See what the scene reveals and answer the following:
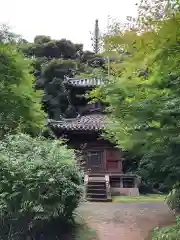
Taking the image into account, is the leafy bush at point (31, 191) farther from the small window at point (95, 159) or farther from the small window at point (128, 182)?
the small window at point (95, 159)

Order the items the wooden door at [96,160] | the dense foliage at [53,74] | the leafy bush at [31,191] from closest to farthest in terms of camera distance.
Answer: the leafy bush at [31,191] < the wooden door at [96,160] < the dense foliage at [53,74]

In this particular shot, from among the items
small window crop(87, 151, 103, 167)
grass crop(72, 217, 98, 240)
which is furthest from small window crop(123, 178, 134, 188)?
grass crop(72, 217, 98, 240)

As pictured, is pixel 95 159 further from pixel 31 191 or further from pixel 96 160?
pixel 31 191

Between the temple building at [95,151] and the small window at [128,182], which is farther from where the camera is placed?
the small window at [128,182]

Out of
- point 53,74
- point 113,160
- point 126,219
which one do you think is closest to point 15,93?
point 126,219

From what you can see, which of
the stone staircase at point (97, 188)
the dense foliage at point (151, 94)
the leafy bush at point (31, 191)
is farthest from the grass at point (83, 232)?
the stone staircase at point (97, 188)

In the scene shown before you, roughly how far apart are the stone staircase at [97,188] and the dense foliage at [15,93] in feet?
20.9

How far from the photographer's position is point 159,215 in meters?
11.8

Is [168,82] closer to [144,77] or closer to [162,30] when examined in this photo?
[144,77]

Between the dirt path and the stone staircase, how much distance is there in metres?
2.25

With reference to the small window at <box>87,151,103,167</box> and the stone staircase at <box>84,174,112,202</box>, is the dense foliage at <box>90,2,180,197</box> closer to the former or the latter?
the stone staircase at <box>84,174,112,202</box>

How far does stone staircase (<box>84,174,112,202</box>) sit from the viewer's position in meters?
16.2

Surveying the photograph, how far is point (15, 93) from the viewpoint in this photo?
390 inches

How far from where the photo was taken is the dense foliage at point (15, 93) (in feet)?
31.8
